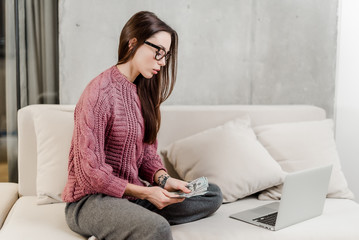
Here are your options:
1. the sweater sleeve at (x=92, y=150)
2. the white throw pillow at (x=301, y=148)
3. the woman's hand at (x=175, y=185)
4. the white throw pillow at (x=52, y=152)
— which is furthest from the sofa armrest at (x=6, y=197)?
the white throw pillow at (x=301, y=148)

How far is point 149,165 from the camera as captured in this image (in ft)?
7.01

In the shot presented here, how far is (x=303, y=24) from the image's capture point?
320cm

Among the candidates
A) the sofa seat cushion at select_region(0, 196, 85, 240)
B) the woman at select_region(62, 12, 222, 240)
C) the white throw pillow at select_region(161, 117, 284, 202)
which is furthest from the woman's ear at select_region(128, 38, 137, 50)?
the sofa seat cushion at select_region(0, 196, 85, 240)

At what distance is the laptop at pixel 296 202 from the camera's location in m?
1.88

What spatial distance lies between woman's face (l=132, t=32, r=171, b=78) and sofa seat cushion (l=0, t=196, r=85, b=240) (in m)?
0.72

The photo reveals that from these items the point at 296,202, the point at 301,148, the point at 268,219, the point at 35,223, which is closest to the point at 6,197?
the point at 35,223

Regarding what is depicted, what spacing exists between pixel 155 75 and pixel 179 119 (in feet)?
1.67

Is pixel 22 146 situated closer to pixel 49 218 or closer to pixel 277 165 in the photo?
pixel 49 218

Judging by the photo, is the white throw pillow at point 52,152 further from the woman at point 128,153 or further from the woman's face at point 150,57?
the woman's face at point 150,57

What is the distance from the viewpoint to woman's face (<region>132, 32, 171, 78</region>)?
6.35ft

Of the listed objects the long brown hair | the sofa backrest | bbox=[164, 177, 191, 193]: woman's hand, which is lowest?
bbox=[164, 177, 191, 193]: woman's hand

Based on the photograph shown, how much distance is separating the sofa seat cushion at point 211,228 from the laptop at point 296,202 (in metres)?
0.03

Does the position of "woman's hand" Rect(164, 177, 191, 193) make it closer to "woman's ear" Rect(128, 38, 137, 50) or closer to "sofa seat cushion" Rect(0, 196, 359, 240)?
"sofa seat cushion" Rect(0, 196, 359, 240)

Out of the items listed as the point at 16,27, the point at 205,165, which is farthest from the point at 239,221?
the point at 16,27
